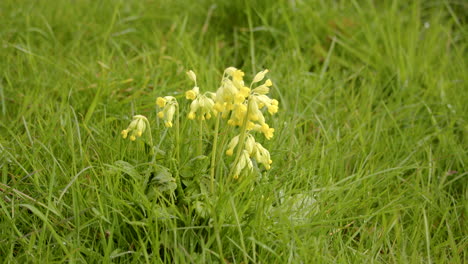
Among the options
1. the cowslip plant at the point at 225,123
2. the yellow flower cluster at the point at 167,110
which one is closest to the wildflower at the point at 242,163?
the cowslip plant at the point at 225,123

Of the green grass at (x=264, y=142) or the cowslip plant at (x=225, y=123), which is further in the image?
the green grass at (x=264, y=142)

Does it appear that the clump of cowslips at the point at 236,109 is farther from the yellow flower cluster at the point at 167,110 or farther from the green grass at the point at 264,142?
the green grass at the point at 264,142

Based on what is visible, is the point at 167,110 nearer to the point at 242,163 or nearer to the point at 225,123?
the point at 225,123

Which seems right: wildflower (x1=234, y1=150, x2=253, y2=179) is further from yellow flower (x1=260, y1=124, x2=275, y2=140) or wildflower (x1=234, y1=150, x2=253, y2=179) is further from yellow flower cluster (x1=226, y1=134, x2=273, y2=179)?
yellow flower (x1=260, y1=124, x2=275, y2=140)

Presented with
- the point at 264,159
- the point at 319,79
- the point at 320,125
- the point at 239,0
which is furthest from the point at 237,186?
the point at 239,0

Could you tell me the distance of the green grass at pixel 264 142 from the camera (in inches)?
86.7

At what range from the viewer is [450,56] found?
13.2ft

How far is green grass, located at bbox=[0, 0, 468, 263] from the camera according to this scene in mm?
2203

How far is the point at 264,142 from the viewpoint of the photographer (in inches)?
105

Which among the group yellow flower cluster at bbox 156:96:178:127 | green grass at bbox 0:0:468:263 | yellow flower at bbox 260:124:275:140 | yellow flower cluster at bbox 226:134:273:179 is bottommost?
green grass at bbox 0:0:468:263

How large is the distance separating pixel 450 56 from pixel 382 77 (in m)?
0.64

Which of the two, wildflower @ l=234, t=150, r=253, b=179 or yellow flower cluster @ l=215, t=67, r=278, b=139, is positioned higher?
yellow flower cluster @ l=215, t=67, r=278, b=139

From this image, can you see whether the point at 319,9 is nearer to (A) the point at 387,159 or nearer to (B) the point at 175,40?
(B) the point at 175,40

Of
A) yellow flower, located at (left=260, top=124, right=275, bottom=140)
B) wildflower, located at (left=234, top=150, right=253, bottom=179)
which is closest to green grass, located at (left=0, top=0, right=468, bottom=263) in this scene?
wildflower, located at (left=234, top=150, right=253, bottom=179)
